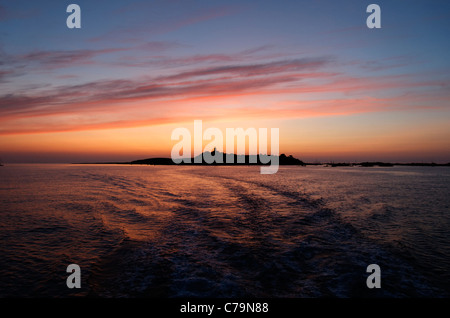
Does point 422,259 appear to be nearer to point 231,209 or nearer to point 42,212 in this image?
point 231,209

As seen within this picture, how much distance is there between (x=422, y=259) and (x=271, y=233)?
6.93 meters

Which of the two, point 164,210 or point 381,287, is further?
point 164,210

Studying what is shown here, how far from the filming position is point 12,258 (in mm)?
10844

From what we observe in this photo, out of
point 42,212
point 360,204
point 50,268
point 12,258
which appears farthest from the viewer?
point 360,204

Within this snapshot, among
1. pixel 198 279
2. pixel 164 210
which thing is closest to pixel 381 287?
pixel 198 279

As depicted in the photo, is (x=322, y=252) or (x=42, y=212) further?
(x=42, y=212)

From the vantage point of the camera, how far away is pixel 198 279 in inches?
356

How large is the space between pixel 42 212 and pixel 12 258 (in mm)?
11304
